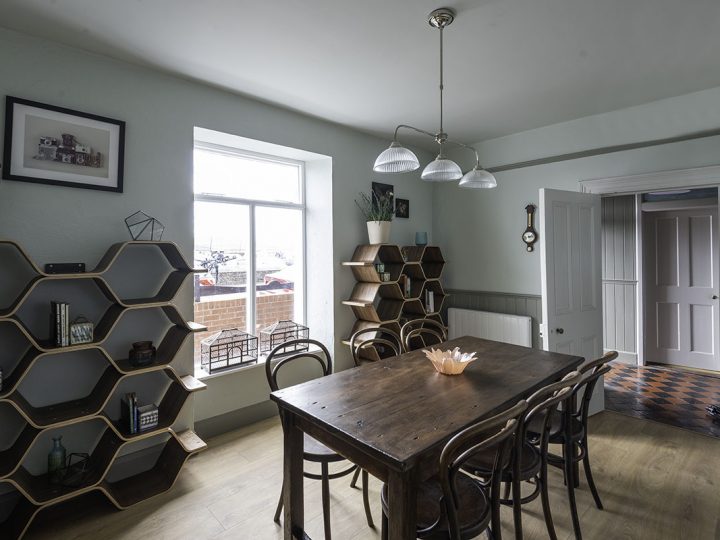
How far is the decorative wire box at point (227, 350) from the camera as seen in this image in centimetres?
307

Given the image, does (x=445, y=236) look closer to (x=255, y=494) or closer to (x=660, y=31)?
(x=660, y=31)

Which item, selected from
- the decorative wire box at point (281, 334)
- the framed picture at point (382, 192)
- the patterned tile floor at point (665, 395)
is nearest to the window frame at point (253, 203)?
the decorative wire box at point (281, 334)

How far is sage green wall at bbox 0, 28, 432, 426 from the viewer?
2.16m

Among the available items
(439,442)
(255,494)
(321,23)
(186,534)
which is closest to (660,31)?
(321,23)

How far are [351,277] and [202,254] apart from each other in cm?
142

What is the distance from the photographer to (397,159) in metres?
2.04

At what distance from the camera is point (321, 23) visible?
210 centimetres

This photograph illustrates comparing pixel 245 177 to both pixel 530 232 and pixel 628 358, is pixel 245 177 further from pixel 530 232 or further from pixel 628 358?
pixel 628 358

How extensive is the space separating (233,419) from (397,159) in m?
2.45

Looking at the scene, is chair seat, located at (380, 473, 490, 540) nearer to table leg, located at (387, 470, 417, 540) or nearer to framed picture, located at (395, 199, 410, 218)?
table leg, located at (387, 470, 417, 540)

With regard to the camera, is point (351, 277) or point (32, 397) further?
point (351, 277)

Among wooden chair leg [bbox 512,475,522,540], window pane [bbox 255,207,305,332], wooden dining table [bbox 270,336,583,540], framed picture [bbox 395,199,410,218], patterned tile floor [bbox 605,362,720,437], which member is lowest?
patterned tile floor [bbox 605,362,720,437]

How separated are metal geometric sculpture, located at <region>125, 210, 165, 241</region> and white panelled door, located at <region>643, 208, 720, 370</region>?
17.7 ft

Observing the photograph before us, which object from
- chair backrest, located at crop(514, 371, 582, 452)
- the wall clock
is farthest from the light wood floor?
the wall clock
